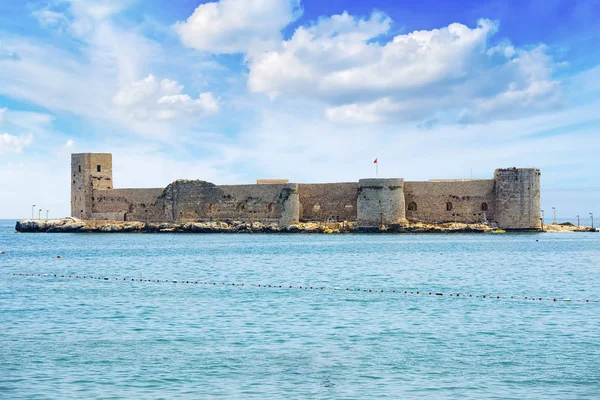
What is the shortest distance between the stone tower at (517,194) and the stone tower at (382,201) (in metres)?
5.45

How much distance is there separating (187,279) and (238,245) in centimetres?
1681

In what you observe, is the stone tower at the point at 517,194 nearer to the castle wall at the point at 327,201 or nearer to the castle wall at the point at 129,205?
the castle wall at the point at 327,201

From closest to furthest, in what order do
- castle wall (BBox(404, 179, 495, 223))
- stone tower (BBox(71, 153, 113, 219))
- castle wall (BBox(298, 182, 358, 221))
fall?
1. castle wall (BBox(404, 179, 495, 223))
2. castle wall (BBox(298, 182, 358, 221))
3. stone tower (BBox(71, 153, 113, 219))

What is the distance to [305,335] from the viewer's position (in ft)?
38.1

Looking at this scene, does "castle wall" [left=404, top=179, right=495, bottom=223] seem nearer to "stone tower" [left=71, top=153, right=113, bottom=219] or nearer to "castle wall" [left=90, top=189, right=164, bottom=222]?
"castle wall" [left=90, top=189, right=164, bottom=222]

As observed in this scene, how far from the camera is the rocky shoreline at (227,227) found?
4450cm

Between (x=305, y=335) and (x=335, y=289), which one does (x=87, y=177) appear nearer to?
(x=335, y=289)

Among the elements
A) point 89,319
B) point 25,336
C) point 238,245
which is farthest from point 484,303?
point 238,245

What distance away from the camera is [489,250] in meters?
31.6

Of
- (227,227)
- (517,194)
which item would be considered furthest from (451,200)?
(227,227)

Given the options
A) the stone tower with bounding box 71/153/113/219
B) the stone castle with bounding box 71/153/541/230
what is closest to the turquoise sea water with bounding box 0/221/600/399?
the stone castle with bounding box 71/153/541/230

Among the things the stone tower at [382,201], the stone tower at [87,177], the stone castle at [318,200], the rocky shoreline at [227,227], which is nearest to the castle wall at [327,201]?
the stone castle at [318,200]

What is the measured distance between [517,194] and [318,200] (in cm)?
1189

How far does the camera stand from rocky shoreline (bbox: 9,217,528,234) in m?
44.5
